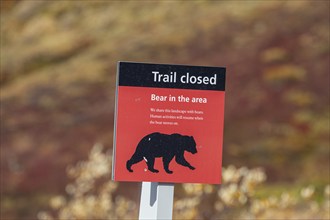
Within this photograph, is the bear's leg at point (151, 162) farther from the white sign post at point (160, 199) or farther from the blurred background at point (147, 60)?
the blurred background at point (147, 60)

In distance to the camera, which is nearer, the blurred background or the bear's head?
the bear's head

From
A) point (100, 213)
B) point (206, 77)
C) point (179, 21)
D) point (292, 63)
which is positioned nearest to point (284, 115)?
point (292, 63)

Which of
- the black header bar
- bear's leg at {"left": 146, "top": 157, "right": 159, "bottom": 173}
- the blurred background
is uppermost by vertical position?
the blurred background

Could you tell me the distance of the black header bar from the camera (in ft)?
11.4

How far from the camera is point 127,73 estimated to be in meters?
3.49

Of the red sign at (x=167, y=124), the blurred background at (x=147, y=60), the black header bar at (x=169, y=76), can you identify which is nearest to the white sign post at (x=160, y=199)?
the red sign at (x=167, y=124)

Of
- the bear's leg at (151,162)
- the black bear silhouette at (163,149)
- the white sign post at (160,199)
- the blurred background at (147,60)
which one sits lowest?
the white sign post at (160,199)

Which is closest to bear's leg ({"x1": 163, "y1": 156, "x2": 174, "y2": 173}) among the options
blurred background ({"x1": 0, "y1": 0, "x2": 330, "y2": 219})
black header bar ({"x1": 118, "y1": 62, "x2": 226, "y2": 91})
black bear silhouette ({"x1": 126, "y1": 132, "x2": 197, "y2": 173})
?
black bear silhouette ({"x1": 126, "y1": 132, "x2": 197, "y2": 173})

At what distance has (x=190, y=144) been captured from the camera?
11.4ft

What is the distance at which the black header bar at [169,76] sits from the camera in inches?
137

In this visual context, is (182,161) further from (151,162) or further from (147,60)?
(147,60)

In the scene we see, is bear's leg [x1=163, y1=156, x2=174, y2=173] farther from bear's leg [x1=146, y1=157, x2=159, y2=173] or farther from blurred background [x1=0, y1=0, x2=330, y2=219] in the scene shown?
blurred background [x1=0, y1=0, x2=330, y2=219]

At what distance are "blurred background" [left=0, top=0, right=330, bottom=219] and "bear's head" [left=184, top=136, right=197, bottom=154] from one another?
3.41 metres

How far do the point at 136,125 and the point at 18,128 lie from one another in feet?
13.1
